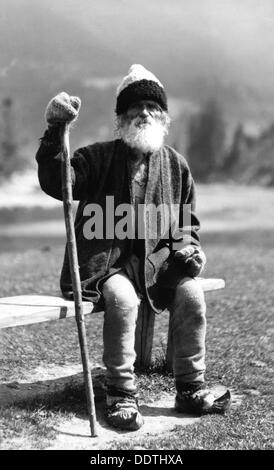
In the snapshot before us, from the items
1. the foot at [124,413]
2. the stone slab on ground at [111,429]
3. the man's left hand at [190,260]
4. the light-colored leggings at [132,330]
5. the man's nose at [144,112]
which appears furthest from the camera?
the man's nose at [144,112]

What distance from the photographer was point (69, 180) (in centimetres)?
421

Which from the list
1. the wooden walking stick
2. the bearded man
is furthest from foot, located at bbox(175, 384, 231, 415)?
the wooden walking stick

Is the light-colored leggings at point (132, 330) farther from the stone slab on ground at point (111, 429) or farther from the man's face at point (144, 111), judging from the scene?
the man's face at point (144, 111)

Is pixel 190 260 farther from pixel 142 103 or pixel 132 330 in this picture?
pixel 142 103

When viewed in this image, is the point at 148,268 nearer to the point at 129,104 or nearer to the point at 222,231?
the point at 129,104

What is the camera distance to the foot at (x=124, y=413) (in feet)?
13.8

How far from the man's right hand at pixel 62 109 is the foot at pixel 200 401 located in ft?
5.89

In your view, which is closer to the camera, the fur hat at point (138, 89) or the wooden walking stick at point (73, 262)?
the wooden walking stick at point (73, 262)

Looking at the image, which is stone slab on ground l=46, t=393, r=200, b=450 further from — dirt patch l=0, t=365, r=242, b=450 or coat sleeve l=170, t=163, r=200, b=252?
coat sleeve l=170, t=163, r=200, b=252

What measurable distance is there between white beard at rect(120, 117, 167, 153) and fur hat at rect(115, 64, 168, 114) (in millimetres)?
129

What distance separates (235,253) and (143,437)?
10125 mm

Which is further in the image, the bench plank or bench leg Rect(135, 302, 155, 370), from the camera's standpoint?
bench leg Rect(135, 302, 155, 370)

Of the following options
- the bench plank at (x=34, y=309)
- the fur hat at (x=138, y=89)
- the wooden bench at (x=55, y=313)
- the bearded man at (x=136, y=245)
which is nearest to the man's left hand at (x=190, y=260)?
the bearded man at (x=136, y=245)

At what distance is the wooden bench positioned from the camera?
4121 mm
